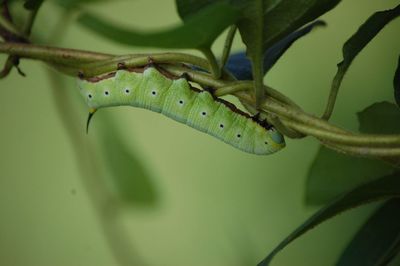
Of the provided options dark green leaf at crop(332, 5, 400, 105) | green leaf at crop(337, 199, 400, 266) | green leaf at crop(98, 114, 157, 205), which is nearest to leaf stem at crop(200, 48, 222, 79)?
dark green leaf at crop(332, 5, 400, 105)

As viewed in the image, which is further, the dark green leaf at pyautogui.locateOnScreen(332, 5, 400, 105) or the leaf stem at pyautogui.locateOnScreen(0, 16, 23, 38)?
the leaf stem at pyautogui.locateOnScreen(0, 16, 23, 38)

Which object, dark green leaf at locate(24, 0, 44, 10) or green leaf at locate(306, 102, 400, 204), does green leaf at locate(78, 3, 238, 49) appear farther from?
green leaf at locate(306, 102, 400, 204)

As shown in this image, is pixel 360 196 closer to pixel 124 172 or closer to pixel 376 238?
pixel 376 238

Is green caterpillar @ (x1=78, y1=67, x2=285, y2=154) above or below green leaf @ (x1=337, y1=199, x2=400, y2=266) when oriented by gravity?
above

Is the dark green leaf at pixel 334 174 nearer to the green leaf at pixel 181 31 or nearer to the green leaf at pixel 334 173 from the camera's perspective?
the green leaf at pixel 334 173

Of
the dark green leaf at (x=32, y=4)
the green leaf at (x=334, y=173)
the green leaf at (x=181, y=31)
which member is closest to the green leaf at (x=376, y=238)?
the green leaf at (x=334, y=173)

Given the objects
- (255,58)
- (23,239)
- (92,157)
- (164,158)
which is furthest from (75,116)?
(255,58)
